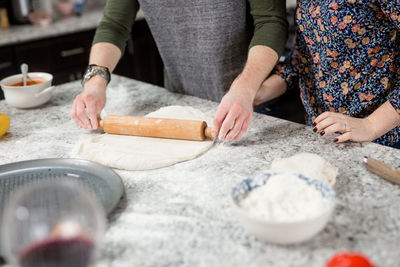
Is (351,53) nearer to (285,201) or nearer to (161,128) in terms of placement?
(161,128)

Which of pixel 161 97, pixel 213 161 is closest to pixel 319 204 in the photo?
pixel 213 161

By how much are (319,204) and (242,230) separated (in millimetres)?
152

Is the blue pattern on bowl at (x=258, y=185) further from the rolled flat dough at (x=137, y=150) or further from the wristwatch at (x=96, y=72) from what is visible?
the wristwatch at (x=96, y=72)

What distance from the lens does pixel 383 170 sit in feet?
3.11

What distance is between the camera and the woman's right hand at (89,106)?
50.3 inches

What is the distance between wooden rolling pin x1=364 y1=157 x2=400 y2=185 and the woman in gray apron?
388mm

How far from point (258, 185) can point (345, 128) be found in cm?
45

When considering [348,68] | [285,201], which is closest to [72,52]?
[348,68]

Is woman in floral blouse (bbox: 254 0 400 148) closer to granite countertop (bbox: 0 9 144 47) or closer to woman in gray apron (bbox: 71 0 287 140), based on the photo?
woman in gray apron (bbox: 71 0 287 140)

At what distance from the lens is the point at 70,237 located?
57 cm

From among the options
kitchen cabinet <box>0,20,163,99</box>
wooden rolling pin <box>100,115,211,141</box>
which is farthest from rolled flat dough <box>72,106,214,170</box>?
kitchen cabinet <box>0,20,163,99</box>

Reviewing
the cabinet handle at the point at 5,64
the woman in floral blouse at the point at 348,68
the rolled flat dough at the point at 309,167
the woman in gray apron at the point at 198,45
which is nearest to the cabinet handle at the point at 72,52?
the cabinet handle at the point at 5,64

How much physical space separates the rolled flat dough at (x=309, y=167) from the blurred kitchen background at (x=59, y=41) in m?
1.36

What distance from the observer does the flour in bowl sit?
0.73 metres
